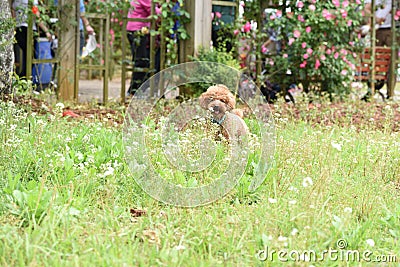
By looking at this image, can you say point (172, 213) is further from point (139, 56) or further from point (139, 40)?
point (139, 56)

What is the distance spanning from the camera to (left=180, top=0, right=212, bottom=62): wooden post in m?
7.52

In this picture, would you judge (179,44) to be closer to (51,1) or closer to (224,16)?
(224,16)

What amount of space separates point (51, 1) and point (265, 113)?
266 cm

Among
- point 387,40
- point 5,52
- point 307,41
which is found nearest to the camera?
point 5,52

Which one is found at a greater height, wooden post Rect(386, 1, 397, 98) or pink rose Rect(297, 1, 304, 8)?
pink rose Rect(297, 1, 304, 8)

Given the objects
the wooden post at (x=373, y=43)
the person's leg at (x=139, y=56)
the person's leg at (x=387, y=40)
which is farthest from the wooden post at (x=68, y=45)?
the person's leg at (x=387, y=40)

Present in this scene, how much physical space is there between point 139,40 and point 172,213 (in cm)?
543

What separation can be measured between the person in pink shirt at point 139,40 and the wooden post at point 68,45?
72 cm

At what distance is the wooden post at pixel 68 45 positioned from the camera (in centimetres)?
748

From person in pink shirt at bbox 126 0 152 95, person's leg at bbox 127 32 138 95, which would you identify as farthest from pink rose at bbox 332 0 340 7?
person's leg at bbox 127 32 138 95

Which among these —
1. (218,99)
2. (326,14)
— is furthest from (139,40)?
(218,99)

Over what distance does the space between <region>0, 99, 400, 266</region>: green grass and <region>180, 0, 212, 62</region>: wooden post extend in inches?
131

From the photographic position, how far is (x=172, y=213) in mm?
3158

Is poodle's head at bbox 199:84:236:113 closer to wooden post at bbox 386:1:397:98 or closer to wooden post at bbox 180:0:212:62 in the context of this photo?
wooden post at bbox 180:0:212:62
